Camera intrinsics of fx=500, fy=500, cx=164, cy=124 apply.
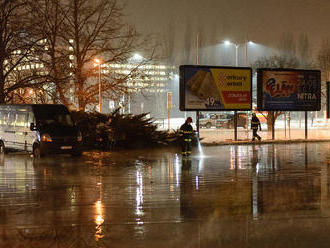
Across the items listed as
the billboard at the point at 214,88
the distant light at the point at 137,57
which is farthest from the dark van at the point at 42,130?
the distant light at the point at 137,57

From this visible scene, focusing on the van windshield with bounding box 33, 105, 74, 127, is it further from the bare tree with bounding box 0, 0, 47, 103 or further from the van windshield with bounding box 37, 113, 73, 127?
the bare tree with bounding box 0, 0, 47, 103

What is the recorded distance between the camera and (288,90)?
107 feet

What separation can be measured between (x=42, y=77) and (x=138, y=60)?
1047 centimetres

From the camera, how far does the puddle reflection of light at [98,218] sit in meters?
7.99

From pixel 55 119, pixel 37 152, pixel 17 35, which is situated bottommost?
pixel 37 152

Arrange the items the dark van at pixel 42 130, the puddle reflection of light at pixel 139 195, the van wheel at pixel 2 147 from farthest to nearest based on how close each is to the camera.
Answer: the van wheel at pixel 2 147 < the dark van at pixel 42 130 < the puddle reflection of light at pixel 139 195

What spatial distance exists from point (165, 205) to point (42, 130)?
39.9 ft

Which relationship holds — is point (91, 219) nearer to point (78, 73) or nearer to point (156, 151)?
point (156, 151)

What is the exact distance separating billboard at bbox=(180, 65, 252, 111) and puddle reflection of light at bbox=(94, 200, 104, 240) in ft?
61.6

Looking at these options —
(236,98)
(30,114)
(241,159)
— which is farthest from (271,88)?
(30,114)

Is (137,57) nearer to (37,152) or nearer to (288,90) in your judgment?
(288,90)

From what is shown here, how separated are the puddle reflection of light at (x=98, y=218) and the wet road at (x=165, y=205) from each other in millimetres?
17

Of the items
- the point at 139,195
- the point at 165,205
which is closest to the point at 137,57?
the point at 139,195

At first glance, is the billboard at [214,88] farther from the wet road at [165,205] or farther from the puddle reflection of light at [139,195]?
the puddle reflection of light at [139,195]
